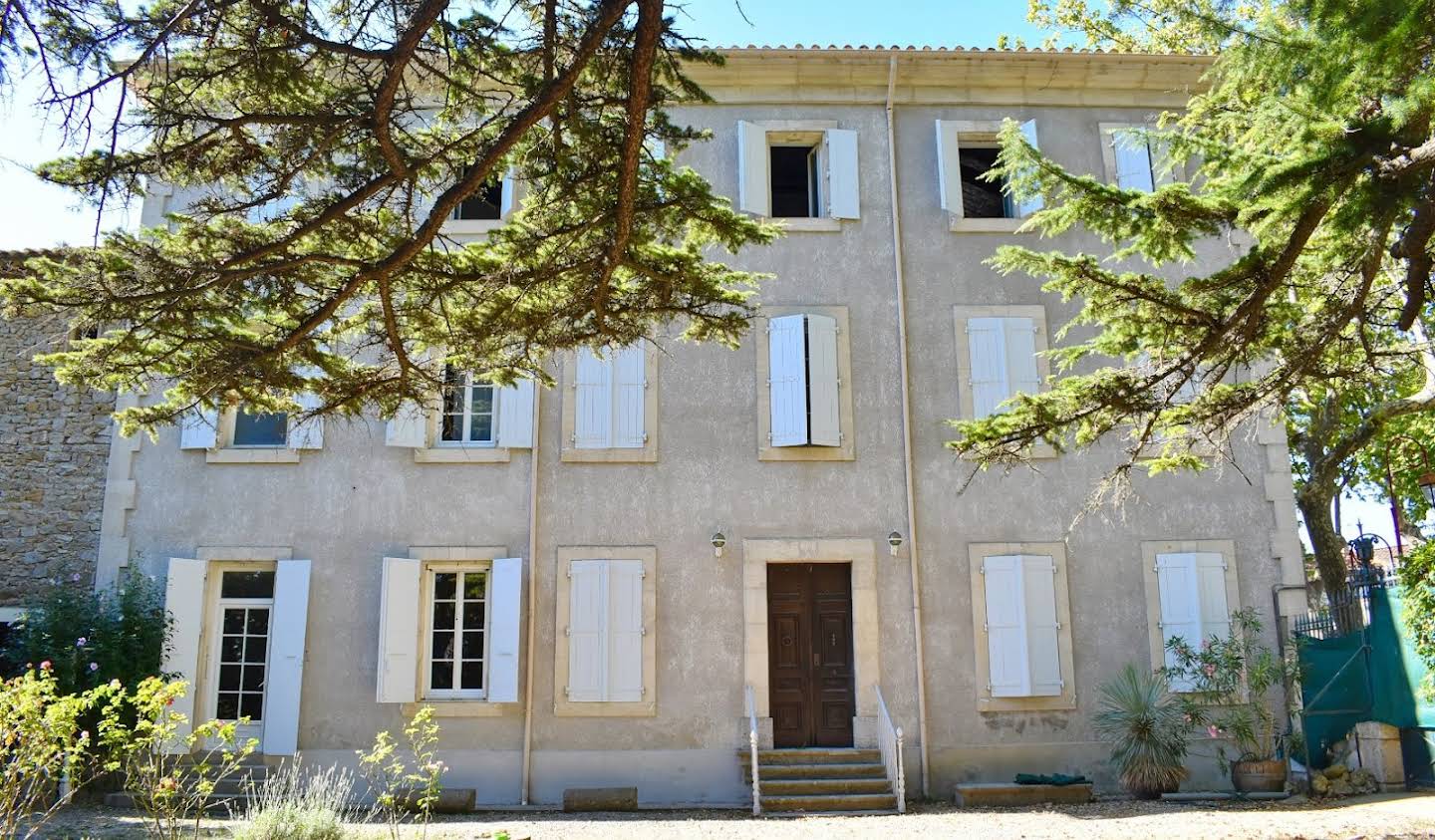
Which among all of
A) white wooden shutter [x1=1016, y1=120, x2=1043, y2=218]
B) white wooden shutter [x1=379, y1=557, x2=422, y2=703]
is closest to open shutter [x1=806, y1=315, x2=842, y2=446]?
white wooden shutter [x1=1016, y1=120, x2=1043, y2=218]

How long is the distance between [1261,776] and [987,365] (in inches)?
166

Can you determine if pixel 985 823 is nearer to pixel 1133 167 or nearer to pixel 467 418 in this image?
pixel 467 418

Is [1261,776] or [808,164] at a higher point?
[808,164]

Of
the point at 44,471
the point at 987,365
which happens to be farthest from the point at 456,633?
the point at 987,365

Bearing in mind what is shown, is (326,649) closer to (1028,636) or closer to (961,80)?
(1028,636)

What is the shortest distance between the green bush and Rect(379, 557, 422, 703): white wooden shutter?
191 centimetres

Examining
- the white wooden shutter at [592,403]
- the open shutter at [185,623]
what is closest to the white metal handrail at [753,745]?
the white wooden shutter at [592,403]

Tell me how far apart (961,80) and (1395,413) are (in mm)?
5144

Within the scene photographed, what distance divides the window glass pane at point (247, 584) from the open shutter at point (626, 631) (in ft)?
10.5

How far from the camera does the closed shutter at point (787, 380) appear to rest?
1098 cm

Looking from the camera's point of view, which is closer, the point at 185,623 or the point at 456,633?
the point at 185,623

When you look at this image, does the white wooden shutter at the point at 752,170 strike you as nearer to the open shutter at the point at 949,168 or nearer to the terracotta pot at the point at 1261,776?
the open shutter at the point at 949,168

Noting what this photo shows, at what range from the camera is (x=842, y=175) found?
11609mm

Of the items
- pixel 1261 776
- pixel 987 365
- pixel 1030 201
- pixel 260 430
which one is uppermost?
pixel 1030 201
